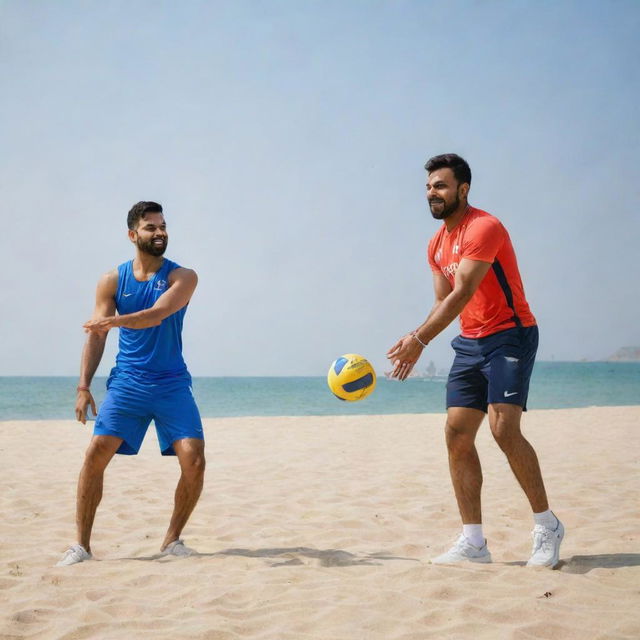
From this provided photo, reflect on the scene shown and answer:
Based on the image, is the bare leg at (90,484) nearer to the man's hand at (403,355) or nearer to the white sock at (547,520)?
the man's hand at (403,355)

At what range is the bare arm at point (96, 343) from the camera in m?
4.57

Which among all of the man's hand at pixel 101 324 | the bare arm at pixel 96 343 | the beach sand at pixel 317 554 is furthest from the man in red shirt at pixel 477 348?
the bare arm at pixel 96 343

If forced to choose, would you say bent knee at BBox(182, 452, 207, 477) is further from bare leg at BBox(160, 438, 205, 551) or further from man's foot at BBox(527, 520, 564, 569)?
man's foot at BBox(527, 520, 564, 569)

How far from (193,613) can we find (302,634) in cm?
60

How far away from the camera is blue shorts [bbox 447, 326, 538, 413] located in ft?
13.4

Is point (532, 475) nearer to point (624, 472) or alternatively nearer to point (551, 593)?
point (551, 593)

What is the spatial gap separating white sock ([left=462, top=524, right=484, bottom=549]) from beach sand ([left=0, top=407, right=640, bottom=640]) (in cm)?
19

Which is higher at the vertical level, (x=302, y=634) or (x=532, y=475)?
(x=532, y=475)

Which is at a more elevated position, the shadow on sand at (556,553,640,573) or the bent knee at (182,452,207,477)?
the bent knee at (182,452,207,477)

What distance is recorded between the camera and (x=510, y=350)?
4117 mm

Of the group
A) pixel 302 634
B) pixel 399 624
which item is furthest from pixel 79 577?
pixel 399 624

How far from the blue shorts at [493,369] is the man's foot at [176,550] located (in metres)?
1.94

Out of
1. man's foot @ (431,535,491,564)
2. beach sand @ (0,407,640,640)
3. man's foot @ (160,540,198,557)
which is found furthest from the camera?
man's foot @ (160,540,198,557)

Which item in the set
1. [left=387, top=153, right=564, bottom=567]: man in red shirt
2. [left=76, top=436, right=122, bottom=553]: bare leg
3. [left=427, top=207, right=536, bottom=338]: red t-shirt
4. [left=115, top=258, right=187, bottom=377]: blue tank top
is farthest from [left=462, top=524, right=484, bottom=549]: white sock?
[left=76, top=436, right=122, bottom=553]: bare leg
